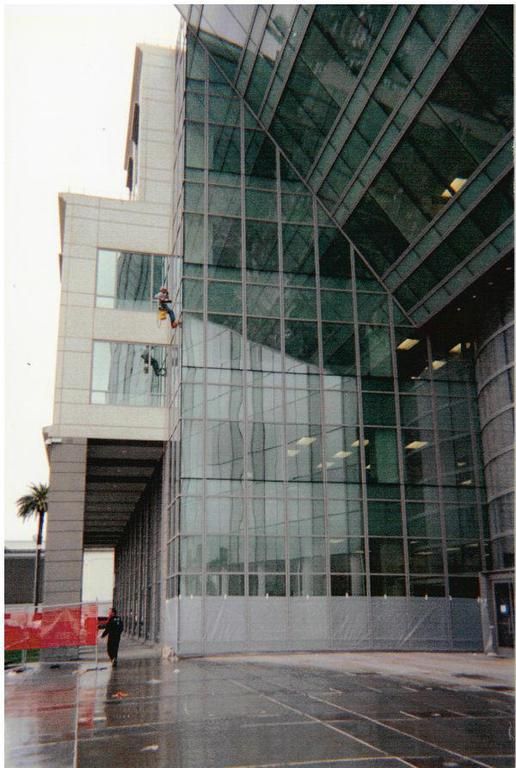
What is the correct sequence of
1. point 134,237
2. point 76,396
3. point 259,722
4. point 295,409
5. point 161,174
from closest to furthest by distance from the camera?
point 259,722 → point 295,409 → point 76,396 → point 134,237 → point 161,174

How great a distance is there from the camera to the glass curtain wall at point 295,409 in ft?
89.8

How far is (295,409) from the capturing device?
29109mm

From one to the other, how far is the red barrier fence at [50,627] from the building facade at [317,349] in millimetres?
3527

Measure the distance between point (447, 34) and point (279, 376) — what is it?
1376 cm

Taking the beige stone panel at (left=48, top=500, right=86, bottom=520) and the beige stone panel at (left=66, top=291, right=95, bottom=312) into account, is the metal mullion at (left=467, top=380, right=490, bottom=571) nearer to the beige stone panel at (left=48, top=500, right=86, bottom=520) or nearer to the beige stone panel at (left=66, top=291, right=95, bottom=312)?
the beige stone panel at (left=48, top=500, right=86, bottom=520)

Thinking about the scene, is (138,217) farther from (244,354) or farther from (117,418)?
(117,418)

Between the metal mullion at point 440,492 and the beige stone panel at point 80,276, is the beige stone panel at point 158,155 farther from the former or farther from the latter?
the metal mullion at point 440,492

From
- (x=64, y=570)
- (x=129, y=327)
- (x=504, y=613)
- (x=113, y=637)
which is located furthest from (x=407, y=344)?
(x=64, y=570)

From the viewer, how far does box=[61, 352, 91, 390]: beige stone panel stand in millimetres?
31000

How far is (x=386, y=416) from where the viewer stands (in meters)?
29.6

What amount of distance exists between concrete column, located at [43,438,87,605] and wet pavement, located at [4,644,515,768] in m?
9.32

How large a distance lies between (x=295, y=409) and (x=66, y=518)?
10541 mm

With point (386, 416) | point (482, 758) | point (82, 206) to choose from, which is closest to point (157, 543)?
point (386, 416)

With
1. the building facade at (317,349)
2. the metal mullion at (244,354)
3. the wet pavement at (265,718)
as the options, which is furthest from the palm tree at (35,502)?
the wet pavement at (265,718)
